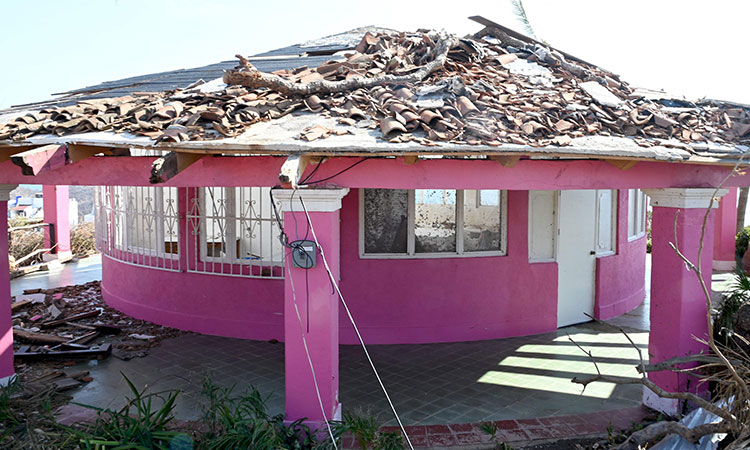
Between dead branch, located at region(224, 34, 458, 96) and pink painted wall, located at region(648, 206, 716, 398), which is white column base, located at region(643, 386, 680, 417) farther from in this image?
dead branch, located at region(224, 34, 458, 96)

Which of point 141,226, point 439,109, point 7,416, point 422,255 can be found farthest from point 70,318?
point 439,109

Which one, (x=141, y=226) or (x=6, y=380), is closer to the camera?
(x=6, y=380)

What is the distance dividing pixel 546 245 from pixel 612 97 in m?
2.98

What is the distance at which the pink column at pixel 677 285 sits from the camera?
5.55 m

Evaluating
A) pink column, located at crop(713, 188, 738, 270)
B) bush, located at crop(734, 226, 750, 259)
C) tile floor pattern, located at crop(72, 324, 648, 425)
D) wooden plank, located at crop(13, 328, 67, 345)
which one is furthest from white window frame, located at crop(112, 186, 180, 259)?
bush, located at crop(734, 226, 750, 259)

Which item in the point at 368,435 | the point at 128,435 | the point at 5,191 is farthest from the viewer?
the point at 5,191

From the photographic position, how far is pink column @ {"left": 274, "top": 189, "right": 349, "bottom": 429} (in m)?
4.80

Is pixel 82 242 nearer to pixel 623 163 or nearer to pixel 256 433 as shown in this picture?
pixel 256 433

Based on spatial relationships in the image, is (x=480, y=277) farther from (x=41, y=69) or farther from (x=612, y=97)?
(x=41, y=69)

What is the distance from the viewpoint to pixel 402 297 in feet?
26.1

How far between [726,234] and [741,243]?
617 millimetres

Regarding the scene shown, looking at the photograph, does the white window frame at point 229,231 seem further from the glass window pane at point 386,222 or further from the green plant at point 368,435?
the green plant at point 368,435

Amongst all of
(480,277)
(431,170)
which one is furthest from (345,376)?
(431,170)

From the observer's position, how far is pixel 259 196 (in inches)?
320
